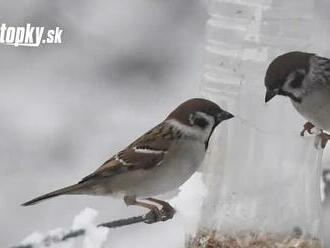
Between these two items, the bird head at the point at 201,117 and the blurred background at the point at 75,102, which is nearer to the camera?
the bird head at the point at 201,117

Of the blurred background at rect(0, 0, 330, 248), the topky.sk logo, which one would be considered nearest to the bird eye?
the blurred background at rect(0, 0, 330, 248)

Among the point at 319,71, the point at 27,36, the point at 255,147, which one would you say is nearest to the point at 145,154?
the point at 255,147

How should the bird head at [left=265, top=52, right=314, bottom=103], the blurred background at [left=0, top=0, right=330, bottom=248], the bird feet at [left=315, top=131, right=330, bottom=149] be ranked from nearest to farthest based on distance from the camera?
the bird head at [left=265, top=52, right=314, bottom=103] → the bird feet at [left=315, top=131, right=330, bottom=149] → the blurred background at [left=0, top=0, right=330, bottom=248]

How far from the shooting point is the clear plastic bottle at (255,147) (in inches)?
59.8

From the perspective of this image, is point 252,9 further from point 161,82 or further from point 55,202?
point 55,202

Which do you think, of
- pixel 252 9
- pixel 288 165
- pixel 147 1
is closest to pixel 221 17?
pixel 252 9

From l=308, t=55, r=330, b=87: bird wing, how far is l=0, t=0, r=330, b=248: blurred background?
0.67ft

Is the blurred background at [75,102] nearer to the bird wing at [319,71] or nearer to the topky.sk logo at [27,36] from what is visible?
the topky.sk logo at [27,36]

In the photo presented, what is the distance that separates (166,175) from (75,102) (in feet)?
1.08

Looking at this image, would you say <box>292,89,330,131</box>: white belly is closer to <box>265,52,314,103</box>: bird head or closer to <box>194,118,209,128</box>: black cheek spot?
<box>265,52,314,103</box>: bird head

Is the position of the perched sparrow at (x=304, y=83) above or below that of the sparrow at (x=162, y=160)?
above

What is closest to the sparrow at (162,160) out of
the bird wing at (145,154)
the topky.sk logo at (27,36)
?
the bird wing at (145,154)

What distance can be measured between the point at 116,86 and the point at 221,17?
0.28 metres

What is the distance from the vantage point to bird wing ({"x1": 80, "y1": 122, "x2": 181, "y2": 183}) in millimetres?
1511
